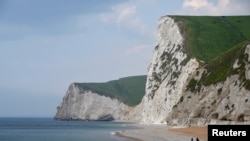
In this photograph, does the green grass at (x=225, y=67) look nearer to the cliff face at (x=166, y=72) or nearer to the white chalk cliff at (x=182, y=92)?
the white chalk cliff at (x=182, y=92)

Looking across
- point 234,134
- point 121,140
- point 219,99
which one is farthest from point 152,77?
point 234,134

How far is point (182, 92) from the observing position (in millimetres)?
109750

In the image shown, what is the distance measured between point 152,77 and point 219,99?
73.9 m

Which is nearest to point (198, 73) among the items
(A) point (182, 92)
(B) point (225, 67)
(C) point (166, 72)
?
(A) point (182, 92)

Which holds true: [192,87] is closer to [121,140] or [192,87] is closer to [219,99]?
[219,99]

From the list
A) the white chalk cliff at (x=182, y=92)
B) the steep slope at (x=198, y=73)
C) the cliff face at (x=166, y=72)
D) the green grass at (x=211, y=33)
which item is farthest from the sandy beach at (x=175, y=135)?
the green grass at (x=211, y=33)

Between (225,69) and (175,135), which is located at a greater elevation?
(225,69)

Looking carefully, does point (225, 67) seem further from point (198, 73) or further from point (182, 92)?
point (182, 92)

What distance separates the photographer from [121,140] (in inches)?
2608

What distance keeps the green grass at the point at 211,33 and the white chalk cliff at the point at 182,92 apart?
8.19ft

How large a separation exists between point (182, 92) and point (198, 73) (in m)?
9.47

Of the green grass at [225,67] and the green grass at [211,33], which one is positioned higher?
the green grass at [211,33]

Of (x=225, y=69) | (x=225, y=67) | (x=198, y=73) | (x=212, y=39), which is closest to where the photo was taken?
(x=225, y=69)

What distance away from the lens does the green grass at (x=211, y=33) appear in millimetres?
129125
